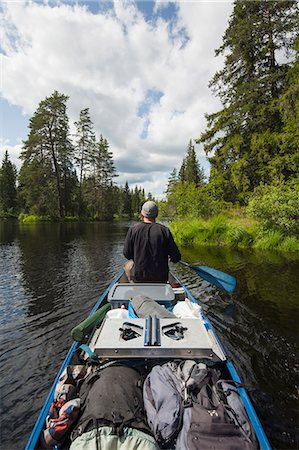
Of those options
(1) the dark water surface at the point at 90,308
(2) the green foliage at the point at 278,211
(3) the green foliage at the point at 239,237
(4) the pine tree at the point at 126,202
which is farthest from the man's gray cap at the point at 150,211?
(4) the pine tree at the point at 126,202

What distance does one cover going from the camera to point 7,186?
46.6 metres

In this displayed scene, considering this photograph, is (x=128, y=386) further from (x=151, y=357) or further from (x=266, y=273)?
(x=266, y=273)

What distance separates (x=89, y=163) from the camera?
4247cm

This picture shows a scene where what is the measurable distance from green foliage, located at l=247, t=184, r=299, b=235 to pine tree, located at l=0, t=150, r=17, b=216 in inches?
1787

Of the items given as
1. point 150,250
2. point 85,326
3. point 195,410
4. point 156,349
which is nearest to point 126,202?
point 150,250

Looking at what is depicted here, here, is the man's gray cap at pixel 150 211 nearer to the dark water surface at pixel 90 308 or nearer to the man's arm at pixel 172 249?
the man's arm at pixel 172 249

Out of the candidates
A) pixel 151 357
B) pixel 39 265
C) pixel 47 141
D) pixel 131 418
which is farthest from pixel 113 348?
pixel 47 141

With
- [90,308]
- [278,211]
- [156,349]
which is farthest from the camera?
Answer: [278,211]

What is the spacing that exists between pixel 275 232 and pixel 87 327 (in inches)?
453

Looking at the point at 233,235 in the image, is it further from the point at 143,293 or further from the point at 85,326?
the point at 85,326

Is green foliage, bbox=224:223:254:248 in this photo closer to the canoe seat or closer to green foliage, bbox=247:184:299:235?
green foliage, bbox=247:184:299:235

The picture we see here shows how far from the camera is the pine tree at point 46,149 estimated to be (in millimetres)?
33156

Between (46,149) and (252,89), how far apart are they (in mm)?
29038

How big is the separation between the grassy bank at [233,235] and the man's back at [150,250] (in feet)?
31.8
